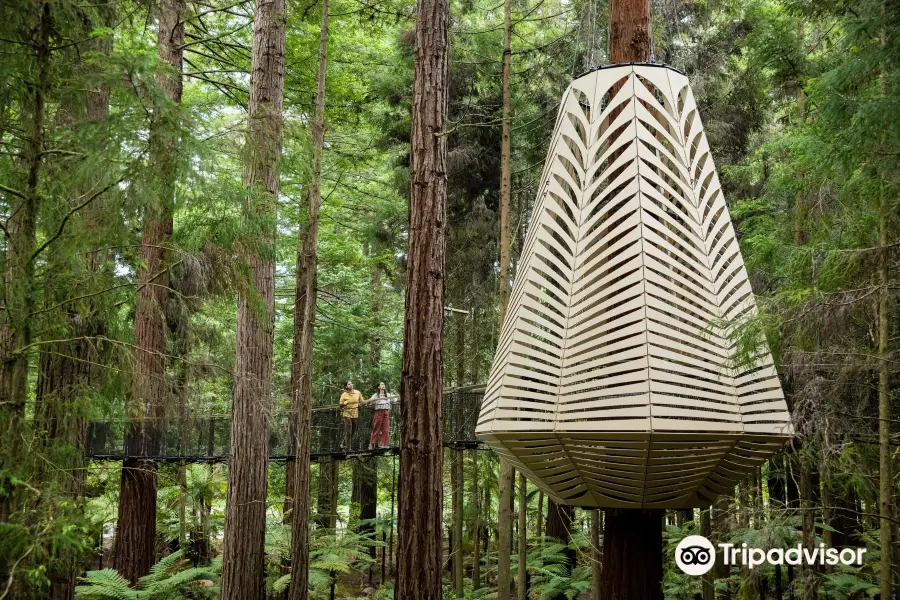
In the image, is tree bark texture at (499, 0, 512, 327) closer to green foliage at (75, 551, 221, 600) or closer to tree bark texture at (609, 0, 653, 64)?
tree bark texture at (609, 0, 653, 64)

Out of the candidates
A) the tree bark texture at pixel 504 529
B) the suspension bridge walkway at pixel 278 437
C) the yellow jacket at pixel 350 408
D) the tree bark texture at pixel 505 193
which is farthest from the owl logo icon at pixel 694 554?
the yellow jacket at pixel 350 408

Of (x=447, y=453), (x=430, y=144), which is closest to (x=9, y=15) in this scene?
(x=430, y=144)

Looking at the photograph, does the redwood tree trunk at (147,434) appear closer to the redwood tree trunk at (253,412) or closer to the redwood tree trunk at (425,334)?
the redwood tree trunk at (253,412)

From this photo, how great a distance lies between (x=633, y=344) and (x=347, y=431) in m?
6.97

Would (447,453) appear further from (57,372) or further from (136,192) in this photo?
(136,192)

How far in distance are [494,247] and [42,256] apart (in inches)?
298

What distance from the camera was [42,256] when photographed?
283 centimetres

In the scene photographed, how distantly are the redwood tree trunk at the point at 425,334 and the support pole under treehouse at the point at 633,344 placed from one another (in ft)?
3.96

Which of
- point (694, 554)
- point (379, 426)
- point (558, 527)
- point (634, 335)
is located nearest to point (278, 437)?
point (379, 426)

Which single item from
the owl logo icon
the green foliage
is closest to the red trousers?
the green foliage

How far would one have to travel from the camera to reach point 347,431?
9203 mm

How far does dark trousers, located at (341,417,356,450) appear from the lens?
9117 mm

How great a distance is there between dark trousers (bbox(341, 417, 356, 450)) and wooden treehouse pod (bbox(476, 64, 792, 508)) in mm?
6219

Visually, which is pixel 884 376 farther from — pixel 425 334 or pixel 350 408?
pixel 350 408
